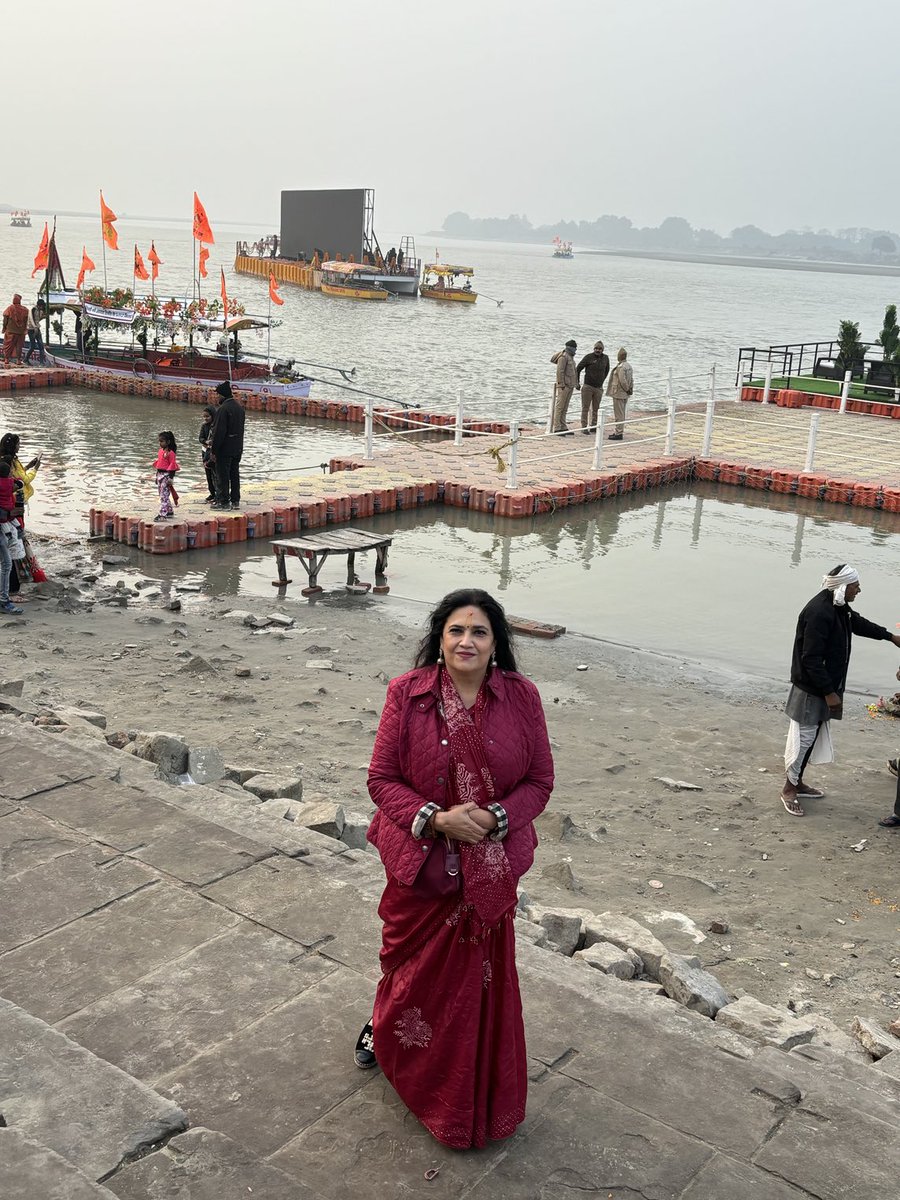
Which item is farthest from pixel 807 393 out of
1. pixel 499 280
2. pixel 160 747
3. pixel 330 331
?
pixel 499 280

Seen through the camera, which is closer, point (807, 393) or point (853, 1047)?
point (853, 1047)

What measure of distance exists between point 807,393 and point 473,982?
76.8ft

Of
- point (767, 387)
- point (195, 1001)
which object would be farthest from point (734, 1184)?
point (767, 387)

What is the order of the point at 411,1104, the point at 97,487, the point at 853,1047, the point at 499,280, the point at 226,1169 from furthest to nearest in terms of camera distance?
the point at 499,280
the point at 97,487
the point at 853,1047
the point at 411,1104
the point at 226,1169

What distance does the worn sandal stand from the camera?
7343mm

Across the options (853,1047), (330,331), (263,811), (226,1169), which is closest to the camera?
(226,1169)

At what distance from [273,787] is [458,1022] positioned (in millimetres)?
3379

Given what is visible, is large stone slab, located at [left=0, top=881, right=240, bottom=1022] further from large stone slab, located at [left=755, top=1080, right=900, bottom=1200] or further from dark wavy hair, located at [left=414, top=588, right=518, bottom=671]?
large stone slab, located at [left=755, top=1080, right=900, bottom=1200]

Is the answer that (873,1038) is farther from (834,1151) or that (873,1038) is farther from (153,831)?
(153,831)

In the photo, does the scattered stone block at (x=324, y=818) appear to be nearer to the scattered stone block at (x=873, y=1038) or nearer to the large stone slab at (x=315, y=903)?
the large stone slab at (x=315, y=903)

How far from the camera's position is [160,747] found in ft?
21.5

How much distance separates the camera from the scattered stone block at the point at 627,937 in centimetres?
497

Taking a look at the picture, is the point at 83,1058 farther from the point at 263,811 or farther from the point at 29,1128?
the point at 263,811

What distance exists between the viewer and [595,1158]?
346cm
